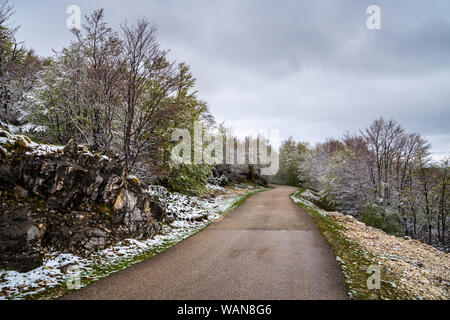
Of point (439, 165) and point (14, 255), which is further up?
point (439, 165)

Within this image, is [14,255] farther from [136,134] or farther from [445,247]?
[445,247]

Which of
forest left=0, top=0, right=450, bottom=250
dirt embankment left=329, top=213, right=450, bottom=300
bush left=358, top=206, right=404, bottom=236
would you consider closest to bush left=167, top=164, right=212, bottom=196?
forest left=0, top=0, right=450, bottom=250

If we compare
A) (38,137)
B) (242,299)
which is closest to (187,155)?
(38,137)

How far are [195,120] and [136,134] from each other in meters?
4.93

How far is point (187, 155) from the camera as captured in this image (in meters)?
12.7

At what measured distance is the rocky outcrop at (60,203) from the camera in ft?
15.4

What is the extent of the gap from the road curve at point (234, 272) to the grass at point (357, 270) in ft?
0.72

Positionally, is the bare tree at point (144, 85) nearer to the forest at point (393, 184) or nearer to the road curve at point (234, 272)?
the road curve at point (234, 272)

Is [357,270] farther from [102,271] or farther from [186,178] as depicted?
[186,178]

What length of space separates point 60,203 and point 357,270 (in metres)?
8.27

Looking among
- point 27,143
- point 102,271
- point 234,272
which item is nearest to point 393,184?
point 234,272

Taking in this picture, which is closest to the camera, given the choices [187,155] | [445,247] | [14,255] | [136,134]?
[14,255]

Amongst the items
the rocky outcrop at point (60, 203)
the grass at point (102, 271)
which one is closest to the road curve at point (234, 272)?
the grass at point (102, 271)

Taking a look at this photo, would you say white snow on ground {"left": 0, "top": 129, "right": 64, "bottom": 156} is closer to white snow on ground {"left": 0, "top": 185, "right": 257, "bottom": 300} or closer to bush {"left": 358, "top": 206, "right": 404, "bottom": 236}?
white snow on ground {"left": 0, "top": 185, "right": 257, "bottom": 300}
